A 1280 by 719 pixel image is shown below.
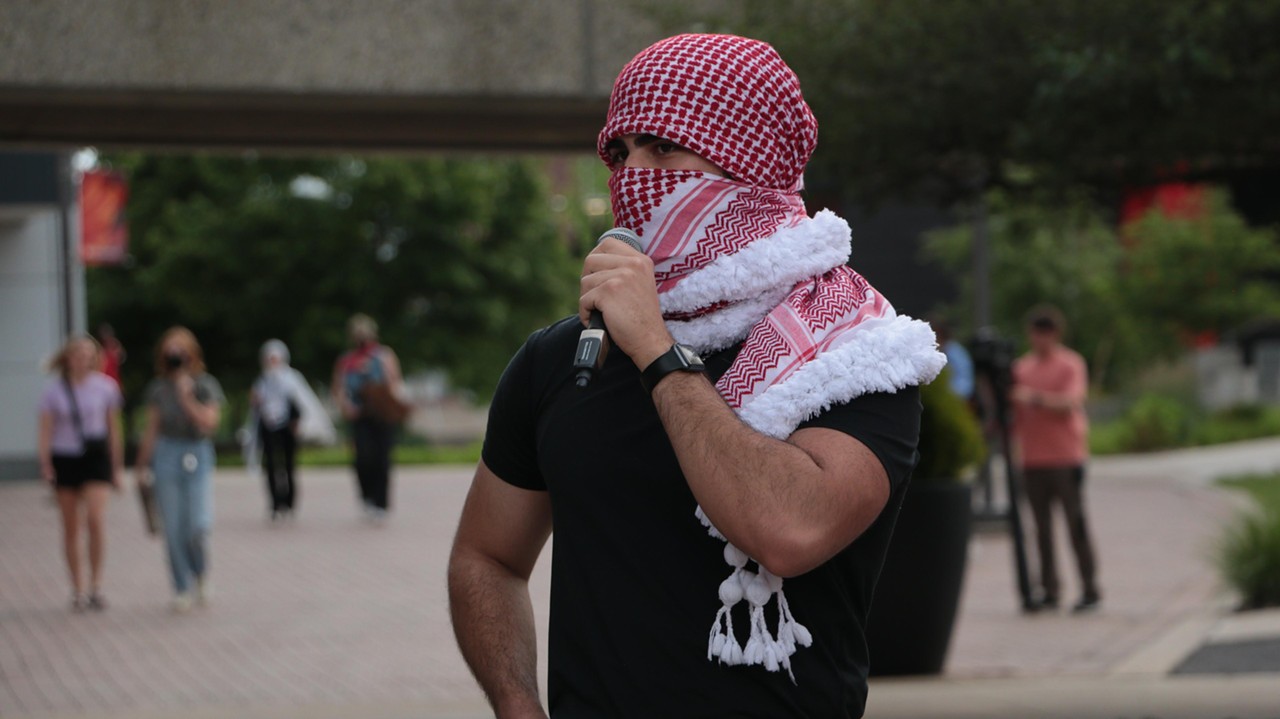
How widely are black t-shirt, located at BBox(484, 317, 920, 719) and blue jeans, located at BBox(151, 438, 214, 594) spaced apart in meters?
8.73

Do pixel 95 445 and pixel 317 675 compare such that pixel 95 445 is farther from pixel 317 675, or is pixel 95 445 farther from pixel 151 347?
pixel 151 347

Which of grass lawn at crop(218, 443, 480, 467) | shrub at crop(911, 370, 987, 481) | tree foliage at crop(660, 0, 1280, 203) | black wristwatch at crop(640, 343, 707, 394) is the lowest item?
grass lawn at crop(218, 443, 480, 467)

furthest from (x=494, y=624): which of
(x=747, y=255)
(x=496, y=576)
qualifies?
(x=747, y=255)

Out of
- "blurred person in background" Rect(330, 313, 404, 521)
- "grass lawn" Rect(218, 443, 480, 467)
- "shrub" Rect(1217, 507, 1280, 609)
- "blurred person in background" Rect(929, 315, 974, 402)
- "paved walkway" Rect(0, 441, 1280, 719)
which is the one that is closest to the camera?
"paved walkway" Rect(0, 441, 1280, 719)

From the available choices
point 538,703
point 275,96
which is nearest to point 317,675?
point 275,96

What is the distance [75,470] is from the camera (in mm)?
11172

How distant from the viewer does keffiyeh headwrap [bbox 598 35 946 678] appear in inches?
84.4

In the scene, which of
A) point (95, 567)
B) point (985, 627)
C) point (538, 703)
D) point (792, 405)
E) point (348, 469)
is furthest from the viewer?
point (348, 469)

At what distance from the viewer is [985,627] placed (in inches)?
399

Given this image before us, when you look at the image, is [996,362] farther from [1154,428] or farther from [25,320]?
[1154,428]

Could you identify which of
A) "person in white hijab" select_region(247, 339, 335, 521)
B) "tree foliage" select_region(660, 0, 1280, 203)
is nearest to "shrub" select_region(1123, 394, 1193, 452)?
"person in white hijab" select_region(247, 339, 335, 521)

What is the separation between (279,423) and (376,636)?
6687 mm

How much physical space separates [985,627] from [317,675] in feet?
13.6

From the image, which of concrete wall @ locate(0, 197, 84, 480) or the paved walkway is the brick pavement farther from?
concrete wall @ locate(0, 197, 84, 480)
